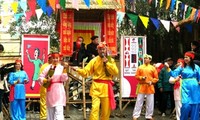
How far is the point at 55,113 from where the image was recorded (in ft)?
30.3

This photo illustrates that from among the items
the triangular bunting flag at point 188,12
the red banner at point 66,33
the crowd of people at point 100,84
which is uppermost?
the triangular bunting flag at point 188,12

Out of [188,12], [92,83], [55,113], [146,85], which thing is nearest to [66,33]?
[188,12]

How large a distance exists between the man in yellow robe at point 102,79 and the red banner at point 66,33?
657 cm

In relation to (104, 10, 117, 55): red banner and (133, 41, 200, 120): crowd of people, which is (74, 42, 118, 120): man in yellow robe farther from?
(104, 10, 117, 55): red banner

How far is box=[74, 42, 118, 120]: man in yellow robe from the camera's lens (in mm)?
8891

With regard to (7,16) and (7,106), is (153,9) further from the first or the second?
(7,106)

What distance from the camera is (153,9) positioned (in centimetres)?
1897

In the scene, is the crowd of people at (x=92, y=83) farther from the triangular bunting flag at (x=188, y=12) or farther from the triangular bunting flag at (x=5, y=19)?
the triangular bunting flag at (x=188, y=12)

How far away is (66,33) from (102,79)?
682 cm

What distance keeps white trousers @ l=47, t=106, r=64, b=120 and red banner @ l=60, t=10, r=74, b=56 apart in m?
6.36

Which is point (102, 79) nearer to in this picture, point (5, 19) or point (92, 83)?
point (92, 83)

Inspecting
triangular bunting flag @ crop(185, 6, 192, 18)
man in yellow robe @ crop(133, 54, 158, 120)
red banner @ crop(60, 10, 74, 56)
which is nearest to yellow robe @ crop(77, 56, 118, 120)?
man in yellow robe @ crop(133, 54, 158, 120)

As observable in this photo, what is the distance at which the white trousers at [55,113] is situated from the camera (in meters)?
9.16

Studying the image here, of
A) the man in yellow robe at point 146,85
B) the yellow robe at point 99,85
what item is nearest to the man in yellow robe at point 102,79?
the yellow robe at point 99,85
